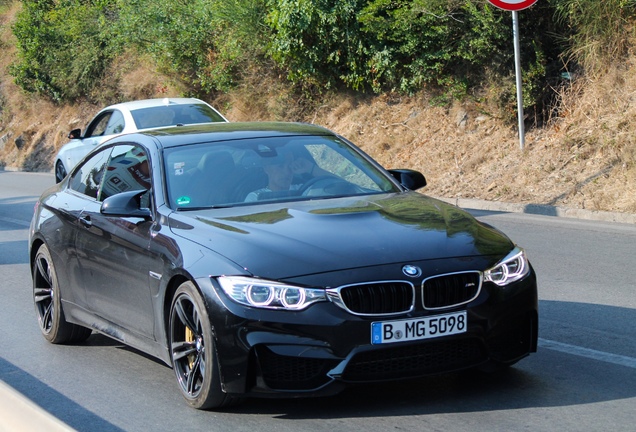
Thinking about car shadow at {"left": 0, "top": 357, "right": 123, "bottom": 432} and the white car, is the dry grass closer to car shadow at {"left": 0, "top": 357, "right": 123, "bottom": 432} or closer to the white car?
the white car

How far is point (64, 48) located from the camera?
37.8 meters

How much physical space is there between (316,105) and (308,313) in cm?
1883

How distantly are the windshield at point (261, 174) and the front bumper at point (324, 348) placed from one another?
120 cm

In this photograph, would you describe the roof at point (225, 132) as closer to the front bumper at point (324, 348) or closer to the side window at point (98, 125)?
the front bumper at point (324, 348)

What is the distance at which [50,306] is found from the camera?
762 cm

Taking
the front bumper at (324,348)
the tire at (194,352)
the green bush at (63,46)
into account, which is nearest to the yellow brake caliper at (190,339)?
the tire at (194,352)

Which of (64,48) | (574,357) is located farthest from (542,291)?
(64,48)

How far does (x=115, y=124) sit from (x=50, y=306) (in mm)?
10163

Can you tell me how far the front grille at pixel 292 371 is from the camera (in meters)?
5.05

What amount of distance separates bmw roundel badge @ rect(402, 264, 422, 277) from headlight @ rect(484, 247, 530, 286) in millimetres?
387

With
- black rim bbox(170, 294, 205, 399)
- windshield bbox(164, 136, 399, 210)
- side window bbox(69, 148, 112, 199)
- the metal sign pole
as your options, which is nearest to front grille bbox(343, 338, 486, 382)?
black rim bbox(170, 294, 205, 399)

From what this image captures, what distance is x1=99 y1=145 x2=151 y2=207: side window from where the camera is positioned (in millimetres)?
6648

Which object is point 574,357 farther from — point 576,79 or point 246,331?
point 576,79

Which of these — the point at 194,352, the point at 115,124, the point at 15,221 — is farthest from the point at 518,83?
the point at 194,352
